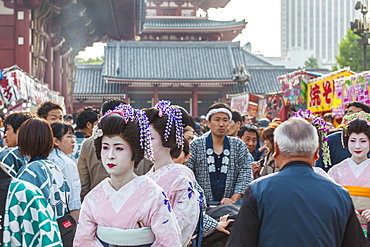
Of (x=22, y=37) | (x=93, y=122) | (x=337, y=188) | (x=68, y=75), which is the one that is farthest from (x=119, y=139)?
(x=68, y=75)

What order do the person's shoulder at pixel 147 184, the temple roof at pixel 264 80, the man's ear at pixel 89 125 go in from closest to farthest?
the person's shoulder at pixel 147 184 < the man's ear at pixel 89 125 < the temple roof at pixel 264 80

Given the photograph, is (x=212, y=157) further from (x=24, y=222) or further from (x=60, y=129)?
(x=24, y=222)

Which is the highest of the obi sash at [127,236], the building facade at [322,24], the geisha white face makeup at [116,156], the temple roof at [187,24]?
the building facade at [322,24]

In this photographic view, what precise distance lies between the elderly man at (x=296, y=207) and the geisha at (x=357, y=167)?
177 cm

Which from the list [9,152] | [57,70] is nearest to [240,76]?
[57,70]

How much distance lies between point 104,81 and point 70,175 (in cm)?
2699

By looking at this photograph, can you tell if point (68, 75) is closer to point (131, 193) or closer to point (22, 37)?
point (22, 37)

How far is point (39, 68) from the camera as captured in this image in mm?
14578

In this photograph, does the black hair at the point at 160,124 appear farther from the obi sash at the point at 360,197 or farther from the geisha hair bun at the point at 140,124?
the obi sash at the point at 360,197

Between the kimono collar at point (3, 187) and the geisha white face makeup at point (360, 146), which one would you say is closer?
the kimono collar at point (3, 187)

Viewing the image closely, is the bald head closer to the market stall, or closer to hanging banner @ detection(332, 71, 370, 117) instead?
hanging banner @ detection(332, 71, 370, 117)

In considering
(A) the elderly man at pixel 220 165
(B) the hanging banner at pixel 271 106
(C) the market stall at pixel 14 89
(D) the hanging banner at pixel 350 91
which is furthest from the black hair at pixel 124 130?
(B) the hanging banner at pixel 271 106

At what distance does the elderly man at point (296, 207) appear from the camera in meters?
2.46

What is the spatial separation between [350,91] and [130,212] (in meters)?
7.01
